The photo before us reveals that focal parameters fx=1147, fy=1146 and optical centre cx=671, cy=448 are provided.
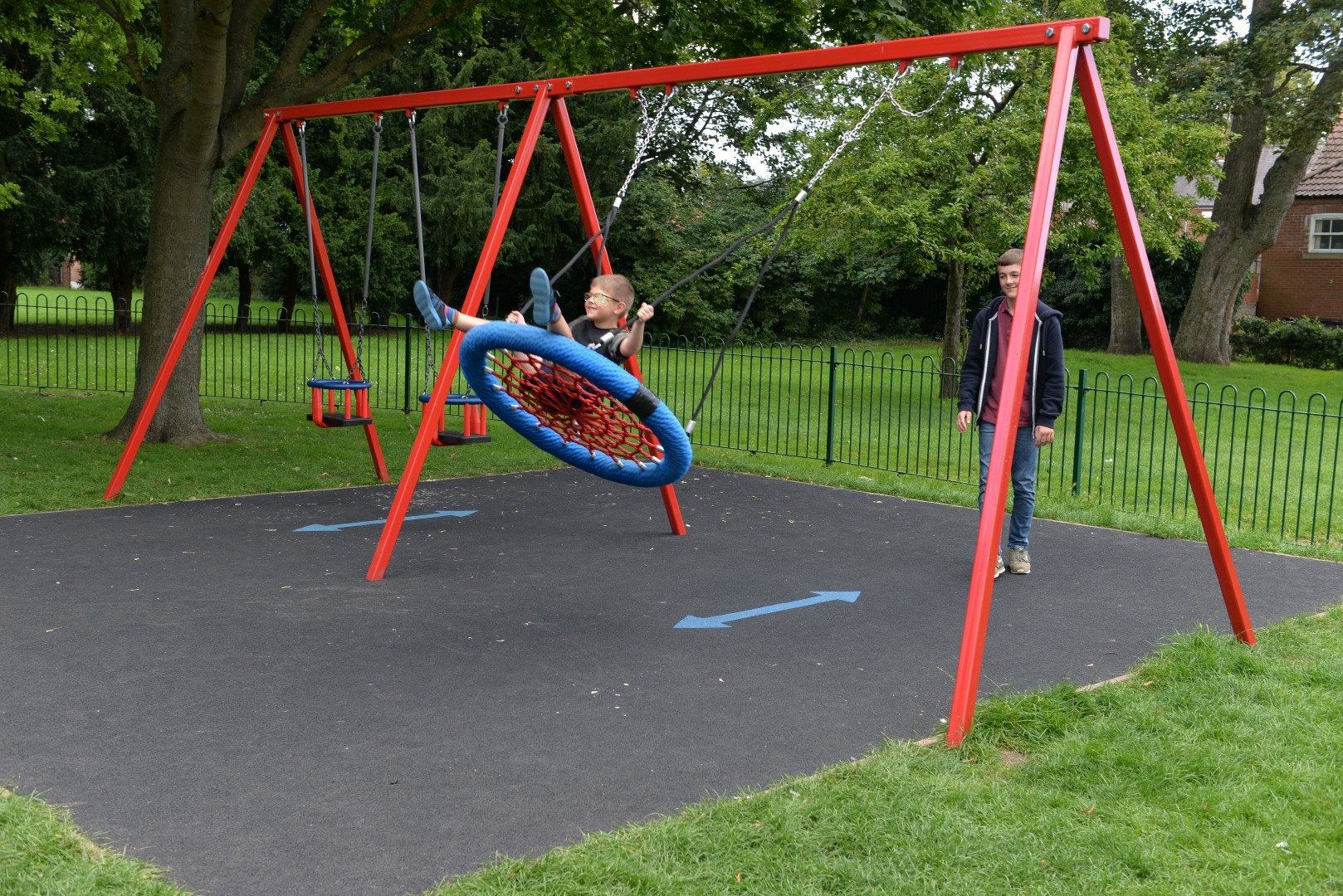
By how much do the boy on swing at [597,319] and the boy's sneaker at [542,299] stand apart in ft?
0.07

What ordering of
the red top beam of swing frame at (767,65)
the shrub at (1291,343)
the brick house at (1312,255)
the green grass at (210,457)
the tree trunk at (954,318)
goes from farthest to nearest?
the brick house at (1312,255)
the shrub at (1291,343)
the tree trunk at (954,318)
the green grass at (210,457)
the red top beam of swing frame at (767,65)

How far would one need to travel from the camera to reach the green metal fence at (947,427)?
9.56 meters

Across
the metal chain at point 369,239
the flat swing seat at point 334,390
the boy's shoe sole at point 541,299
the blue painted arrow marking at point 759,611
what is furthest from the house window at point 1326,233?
the boy's shoe sole at point 541,299

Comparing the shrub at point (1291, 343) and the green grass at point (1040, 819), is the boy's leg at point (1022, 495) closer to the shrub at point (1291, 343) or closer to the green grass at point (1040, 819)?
the green grass at point (1040, 819)

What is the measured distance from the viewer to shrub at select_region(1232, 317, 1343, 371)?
2434 centimetres

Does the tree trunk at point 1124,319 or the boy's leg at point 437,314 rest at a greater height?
the tree trunk at point 1124,319

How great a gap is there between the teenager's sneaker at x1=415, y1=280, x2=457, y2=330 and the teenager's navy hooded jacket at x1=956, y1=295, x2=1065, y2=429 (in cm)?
274

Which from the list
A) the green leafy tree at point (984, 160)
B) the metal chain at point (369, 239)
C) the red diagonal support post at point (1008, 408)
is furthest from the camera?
the green leafy tree at point (984, 160)

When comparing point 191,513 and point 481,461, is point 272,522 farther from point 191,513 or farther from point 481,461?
point 481,461

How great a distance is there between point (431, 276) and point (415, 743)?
25463 mm

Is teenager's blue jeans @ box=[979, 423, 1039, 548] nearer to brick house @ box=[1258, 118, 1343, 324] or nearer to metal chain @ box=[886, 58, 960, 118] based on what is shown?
metal chain @ box=[886, 58, 960, 118]

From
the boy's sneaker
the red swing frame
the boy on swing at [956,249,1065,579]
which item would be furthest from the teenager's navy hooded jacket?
the boy's sneaker

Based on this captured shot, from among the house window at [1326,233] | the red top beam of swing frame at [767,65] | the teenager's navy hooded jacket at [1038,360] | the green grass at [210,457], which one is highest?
the house window at [1326,233]

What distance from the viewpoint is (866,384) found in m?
20.0
